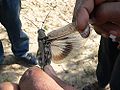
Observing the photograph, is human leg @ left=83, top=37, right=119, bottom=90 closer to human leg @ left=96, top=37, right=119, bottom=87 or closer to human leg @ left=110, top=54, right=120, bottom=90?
human leg @ left=96, top=37, right=119, bottom=87

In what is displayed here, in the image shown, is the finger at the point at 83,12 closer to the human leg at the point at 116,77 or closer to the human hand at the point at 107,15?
the human hand at the point at 107,15

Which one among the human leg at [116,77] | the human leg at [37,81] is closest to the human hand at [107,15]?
the human leg at [37,81]

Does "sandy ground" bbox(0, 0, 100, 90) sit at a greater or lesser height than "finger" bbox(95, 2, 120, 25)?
lesser

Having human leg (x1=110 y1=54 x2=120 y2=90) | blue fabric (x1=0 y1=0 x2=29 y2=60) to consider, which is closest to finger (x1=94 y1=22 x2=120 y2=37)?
human leg (x1=110 y1=54 x2=120 y2=90)

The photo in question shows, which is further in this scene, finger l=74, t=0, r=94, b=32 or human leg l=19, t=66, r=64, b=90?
finger l=74, t=0, r=94, b=32

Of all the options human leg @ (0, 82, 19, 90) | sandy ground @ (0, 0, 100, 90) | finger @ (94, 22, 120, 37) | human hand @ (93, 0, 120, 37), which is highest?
human hand @ (93, 0, 120, 37)

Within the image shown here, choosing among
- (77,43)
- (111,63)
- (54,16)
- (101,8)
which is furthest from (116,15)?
(54,16)

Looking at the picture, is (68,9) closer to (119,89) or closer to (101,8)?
(119,89)

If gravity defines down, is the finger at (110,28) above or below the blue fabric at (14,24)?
above
